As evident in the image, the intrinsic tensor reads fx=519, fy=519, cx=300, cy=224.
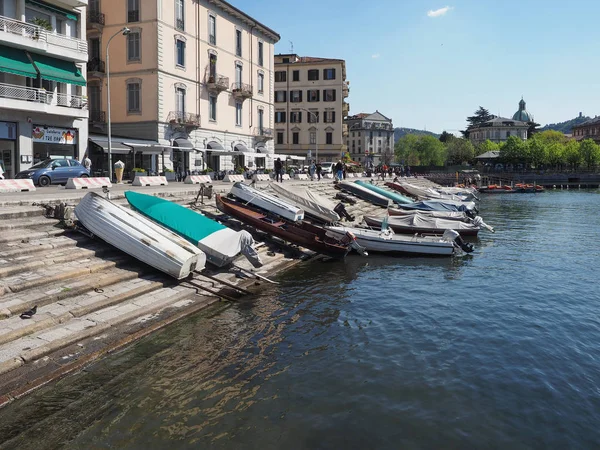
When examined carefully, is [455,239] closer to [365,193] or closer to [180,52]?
[365,193]

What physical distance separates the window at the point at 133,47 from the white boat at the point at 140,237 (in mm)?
29344

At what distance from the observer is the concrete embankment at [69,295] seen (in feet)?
30.1

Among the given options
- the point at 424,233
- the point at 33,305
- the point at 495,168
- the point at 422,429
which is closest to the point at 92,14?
the point at 424,233

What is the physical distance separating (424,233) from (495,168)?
8432 centimetres

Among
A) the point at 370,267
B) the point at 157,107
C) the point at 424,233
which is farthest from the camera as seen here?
the point at 157,107

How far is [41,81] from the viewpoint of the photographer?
32312 millimetres

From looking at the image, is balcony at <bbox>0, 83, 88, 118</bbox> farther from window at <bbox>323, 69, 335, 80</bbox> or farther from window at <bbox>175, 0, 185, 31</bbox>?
window at <bbox>323, 69, 335, 80</bbox>

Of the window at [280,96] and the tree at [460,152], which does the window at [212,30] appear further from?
the tree at [460,152]

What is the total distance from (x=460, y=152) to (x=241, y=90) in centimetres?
8013

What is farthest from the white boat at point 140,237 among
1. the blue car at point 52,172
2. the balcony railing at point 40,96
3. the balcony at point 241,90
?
the balcony at point 241,90

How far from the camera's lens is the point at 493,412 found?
8641 millimetres

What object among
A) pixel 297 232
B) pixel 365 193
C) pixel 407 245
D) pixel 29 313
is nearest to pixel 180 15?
pixel 365 193

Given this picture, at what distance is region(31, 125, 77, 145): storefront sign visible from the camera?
32.1 metres

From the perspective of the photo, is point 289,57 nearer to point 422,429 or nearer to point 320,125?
point 320,125
